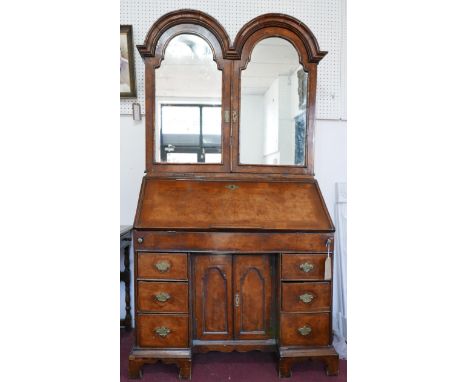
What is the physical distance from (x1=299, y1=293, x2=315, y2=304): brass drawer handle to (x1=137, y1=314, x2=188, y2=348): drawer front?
2.21ft

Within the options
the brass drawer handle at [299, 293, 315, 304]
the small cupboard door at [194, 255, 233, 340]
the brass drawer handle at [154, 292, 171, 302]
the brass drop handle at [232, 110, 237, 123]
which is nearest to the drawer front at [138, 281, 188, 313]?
the brass drawer handle at [154, 292, 171, 302]

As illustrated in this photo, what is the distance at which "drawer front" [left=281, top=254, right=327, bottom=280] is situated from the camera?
5.98ft

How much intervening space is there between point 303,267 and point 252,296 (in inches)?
13.9

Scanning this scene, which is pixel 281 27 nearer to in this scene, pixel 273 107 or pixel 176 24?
pixel 273 107

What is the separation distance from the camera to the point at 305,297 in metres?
1.84

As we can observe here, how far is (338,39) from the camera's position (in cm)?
252

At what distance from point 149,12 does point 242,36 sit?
0.90m

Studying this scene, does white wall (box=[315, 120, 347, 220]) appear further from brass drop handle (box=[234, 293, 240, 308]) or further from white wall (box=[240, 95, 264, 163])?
brass drop handle (box=[234, 293, 240, 308])

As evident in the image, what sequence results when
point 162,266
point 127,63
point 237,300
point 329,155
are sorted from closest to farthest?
point 162,266 → point 237,300 → point 127,63 → point 329,155

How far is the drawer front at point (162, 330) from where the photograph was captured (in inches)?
71.3

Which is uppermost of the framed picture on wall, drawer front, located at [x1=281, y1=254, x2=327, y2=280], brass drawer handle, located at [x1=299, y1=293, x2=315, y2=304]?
the framed picture on wall

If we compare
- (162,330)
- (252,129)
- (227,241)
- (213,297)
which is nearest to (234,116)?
(252,129)
